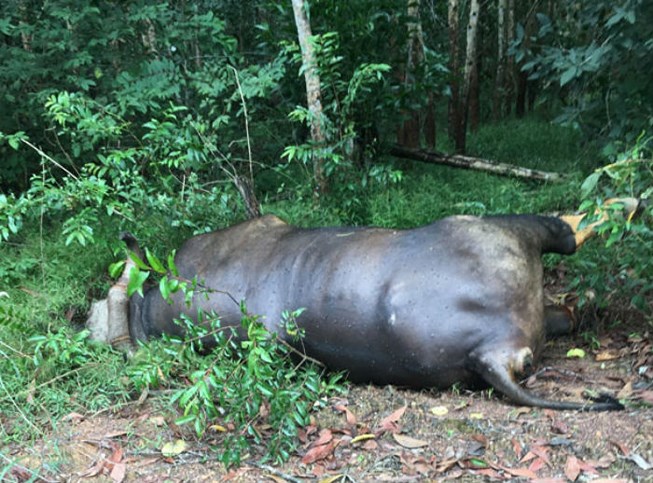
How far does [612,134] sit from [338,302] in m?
2.49

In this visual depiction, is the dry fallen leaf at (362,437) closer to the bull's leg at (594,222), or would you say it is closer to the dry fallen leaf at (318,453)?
the dry fallen leaf at (318,453)

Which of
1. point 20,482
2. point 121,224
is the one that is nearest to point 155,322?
point 121,224

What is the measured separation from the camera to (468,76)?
8344 millimetres

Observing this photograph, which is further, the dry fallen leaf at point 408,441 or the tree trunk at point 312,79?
the tree trunk at point 312,79

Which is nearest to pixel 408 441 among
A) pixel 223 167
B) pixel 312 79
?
pixel 223 167

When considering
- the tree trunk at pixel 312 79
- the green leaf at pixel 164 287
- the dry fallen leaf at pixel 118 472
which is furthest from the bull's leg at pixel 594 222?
the dry fallen leaf at pixel 118 472

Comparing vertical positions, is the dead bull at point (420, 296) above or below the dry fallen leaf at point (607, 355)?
above

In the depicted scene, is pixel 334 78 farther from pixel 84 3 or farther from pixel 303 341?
pixel 303 341

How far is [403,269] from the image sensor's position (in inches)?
116

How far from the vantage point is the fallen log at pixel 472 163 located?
5820mm

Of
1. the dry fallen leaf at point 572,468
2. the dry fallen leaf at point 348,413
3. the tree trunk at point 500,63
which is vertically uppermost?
the tree trunk at point 500,63

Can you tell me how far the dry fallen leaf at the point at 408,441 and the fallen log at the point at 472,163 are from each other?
380 centimetres

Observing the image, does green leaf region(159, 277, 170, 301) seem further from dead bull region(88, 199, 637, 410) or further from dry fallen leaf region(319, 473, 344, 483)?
dry fallen leaf region(319, 473, 344, 483)

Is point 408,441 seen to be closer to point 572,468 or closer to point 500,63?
point 572,468
